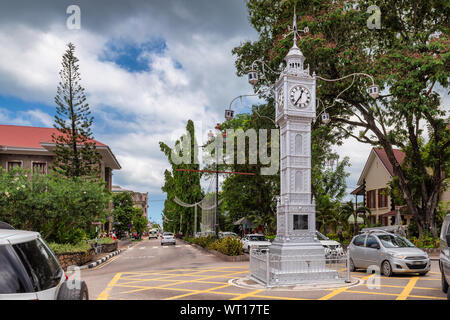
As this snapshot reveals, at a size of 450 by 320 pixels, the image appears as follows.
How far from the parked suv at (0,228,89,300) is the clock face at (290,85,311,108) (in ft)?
32.8

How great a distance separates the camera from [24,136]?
44.2 meters

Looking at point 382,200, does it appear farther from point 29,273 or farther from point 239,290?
point 29,273

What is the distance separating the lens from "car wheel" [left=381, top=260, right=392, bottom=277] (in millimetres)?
13773

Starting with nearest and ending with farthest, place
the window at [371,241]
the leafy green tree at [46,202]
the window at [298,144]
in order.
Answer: the window at [298,144] → the window at [371,241] → the leafy green tree at [46,202]

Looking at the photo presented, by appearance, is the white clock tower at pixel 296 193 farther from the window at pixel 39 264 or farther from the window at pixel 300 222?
the window at pixel 39 264

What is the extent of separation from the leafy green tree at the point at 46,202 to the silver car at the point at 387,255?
1247 cm

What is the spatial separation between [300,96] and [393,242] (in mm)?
6160

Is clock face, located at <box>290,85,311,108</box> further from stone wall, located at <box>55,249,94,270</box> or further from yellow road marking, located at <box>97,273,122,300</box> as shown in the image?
stone wall, located at <box>55,249,94,270</box>

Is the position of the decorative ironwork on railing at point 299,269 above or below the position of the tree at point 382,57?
below

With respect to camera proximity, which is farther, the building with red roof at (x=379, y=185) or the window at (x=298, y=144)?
the building with red roof at (x=379, y=185)

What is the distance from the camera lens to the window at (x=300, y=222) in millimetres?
12945

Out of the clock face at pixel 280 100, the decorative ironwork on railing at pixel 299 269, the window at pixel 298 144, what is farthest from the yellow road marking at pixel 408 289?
the clock face at pixel 280 100

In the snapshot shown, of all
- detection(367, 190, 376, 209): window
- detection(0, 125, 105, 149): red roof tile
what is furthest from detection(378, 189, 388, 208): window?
detection(0, 125, 105, 149): red roof tile

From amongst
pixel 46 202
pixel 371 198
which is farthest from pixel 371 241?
pixel 371 198
